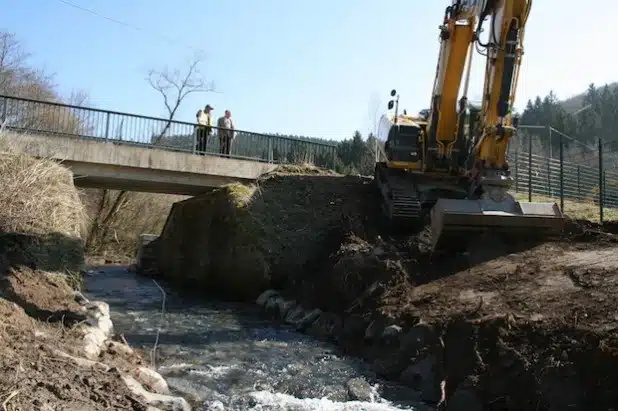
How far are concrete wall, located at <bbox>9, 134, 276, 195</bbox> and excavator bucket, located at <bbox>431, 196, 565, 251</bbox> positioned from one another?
339 inches

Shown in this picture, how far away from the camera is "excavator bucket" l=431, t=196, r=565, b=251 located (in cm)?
1030

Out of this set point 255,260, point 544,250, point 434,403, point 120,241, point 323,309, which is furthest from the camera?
point 120,241

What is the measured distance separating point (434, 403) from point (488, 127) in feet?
18.7

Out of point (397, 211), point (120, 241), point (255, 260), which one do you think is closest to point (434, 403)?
point (397, 211)

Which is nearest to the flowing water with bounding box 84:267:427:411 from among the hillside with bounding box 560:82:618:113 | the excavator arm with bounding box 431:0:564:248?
the excavator arm with bounding box 431:0:564:248

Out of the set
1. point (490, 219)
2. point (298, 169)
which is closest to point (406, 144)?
point (490, 219)

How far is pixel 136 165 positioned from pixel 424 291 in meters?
9.88

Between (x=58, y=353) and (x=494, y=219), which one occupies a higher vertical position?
(x=494, y=219)

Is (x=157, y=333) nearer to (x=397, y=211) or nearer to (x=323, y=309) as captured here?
(x=323, y=309)

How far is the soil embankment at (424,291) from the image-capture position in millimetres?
6277

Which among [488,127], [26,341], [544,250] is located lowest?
[26,341]

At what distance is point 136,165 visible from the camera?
1666 cm

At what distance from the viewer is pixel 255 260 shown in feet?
48.9

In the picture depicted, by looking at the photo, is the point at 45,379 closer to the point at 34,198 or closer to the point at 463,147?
the point at 34,198
